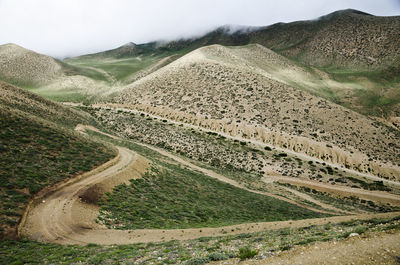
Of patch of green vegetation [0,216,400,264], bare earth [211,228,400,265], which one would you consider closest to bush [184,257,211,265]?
bare earth [211,228,400,265]

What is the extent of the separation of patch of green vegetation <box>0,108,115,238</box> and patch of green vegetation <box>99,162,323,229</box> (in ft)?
20.3

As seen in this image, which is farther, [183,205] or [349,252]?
[183,205]

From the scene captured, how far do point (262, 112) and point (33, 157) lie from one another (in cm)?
5590

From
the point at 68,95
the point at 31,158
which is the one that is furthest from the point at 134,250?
the point at 68,95

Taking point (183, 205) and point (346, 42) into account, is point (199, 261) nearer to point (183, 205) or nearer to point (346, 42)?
point (183, 205)

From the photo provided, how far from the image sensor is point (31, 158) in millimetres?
24672

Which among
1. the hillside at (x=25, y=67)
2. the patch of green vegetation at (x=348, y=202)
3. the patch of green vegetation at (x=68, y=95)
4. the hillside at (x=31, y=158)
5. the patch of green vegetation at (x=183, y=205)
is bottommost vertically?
the patch of green vegetation at (x=348, y=202)

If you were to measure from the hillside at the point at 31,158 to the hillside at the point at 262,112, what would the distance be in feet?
125

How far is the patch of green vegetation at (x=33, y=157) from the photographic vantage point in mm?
19422

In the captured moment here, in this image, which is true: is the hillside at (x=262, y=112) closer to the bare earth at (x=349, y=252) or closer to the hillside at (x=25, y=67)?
the bare earth at (x=349, y=252)

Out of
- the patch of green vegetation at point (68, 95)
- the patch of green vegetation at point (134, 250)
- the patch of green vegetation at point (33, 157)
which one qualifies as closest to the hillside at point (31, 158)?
the patch of green vegetation at point (33, 157)

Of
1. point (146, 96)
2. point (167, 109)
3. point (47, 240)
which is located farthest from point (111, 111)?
point (47, 240)

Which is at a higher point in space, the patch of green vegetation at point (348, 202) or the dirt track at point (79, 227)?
the dirt track at point (79, 227)

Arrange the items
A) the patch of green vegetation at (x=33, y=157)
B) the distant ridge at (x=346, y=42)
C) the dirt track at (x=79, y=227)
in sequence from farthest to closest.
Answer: the distant ridge at (x=346, y=42) < the patch of green vegetation at (x=33, y=157) < the dirt track at (x=79, y=227)
